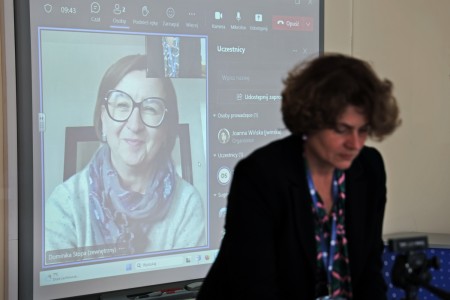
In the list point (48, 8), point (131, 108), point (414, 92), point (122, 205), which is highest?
point (48, 8)

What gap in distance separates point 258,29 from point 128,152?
0.89 meters

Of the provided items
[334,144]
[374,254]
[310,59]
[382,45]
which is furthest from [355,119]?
[382,45]

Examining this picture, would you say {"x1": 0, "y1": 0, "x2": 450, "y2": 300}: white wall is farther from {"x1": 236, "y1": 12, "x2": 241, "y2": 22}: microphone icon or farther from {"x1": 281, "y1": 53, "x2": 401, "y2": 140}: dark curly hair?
{"x1": 281, "y1": 53, "x2": 401, "y2": 140}: dark curly hair

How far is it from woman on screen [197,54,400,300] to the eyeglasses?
44.8 inches

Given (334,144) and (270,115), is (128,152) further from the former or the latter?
(334,144)

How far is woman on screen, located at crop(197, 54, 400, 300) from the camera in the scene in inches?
55.0

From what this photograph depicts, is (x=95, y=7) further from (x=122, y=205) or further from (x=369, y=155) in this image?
(x=369, y=155)

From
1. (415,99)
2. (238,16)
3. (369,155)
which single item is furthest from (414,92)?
(369,155)

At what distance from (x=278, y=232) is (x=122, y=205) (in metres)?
1.21

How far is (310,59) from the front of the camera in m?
1.51

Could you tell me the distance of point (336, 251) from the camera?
1.52m

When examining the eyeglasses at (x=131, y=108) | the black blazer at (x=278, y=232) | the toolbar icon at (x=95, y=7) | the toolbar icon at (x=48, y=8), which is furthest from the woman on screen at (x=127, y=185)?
the black blazer at (x=278, y=232)

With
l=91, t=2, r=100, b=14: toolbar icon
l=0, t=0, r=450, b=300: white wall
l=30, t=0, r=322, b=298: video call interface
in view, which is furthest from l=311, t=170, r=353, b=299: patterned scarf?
l=0, t=0, r=450, b=300: white wall

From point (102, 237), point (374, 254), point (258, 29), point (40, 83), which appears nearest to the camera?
point (374, 254)
